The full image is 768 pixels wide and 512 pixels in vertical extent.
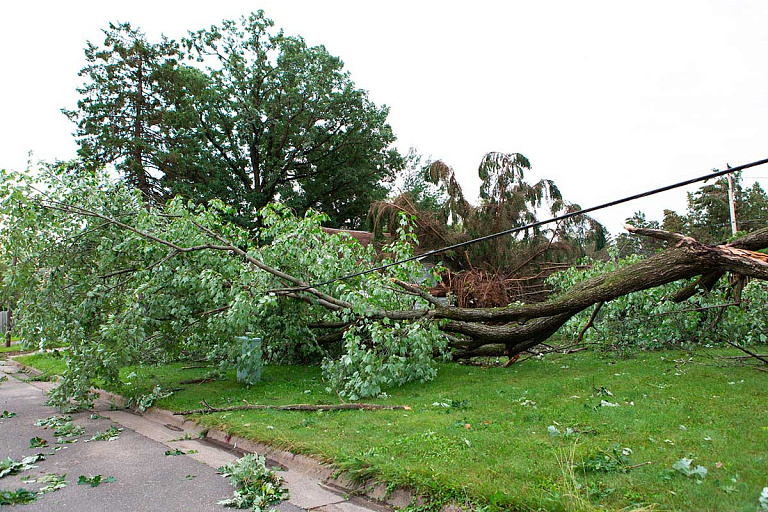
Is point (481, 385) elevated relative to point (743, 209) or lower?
lower

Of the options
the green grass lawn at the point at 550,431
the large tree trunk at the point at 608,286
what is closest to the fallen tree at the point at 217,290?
the large tree trunk at the point at 608,286

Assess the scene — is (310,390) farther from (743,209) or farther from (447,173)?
(743,209)

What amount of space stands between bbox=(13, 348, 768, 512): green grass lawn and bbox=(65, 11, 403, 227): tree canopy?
18878 mm

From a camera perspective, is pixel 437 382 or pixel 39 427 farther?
pixel 437 382

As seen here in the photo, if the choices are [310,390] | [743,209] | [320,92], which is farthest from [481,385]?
[743,209]

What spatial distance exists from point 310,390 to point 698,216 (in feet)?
143

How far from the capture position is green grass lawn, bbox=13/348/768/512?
3.00 m

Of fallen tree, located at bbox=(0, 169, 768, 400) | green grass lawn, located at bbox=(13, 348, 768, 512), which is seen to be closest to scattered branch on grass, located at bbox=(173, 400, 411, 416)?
green grass lawn, located at bbox=(13, 348, 768, 512)

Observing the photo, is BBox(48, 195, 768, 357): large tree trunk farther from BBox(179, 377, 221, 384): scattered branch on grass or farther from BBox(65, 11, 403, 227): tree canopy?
BBox(65, 11, 403, 227): tree canopy

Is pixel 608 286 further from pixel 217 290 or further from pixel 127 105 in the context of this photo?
pixel 127 105

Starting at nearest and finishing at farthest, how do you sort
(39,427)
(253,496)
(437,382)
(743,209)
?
(253,496), (39,427), (437,382), (743,209)

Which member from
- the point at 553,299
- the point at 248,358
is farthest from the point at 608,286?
the point at 248,358

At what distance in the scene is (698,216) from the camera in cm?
4191

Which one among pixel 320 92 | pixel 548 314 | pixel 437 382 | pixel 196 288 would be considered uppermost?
pixel 320 92
